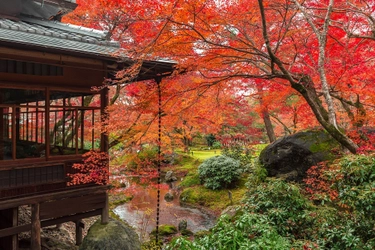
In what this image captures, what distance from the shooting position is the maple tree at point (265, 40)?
600cm

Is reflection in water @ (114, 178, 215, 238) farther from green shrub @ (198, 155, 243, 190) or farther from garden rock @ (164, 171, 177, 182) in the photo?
garden rock @ (164, 171, 177, 182)

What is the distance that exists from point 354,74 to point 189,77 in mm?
5004

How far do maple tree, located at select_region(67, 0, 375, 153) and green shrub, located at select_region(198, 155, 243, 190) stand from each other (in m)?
5.63

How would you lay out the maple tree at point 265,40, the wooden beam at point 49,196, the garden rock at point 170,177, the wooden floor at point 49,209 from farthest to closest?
1. the garden rock at point 170,177
2. the wooden floor at point 49,209
3. the wooden beam at point 49,196
4. the maple tree at point 265,40

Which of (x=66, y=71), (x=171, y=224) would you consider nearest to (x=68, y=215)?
(x=66, y=71)

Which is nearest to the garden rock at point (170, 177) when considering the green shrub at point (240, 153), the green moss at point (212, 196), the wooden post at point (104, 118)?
the green moss at point (212, 196)

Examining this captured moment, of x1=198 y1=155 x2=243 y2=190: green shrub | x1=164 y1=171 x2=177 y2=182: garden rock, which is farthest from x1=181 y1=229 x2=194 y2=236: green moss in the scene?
x1=164 y1=171 x2=177 y2=182: garden rock

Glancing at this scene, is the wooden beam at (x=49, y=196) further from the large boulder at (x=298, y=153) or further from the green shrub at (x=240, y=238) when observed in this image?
the large boulder at (x=298, y=153)

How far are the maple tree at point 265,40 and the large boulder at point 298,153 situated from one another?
94 centimetres

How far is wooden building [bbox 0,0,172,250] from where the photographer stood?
6.14m

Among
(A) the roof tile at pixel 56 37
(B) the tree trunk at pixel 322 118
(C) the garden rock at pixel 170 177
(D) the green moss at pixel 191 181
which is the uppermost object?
(A) the roof tile at pixel 56 37

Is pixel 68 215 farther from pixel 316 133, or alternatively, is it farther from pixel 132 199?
pixel 132 199

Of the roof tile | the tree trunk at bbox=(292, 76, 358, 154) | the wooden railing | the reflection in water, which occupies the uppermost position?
the roof tile

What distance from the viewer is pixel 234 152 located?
17969 millimetres
